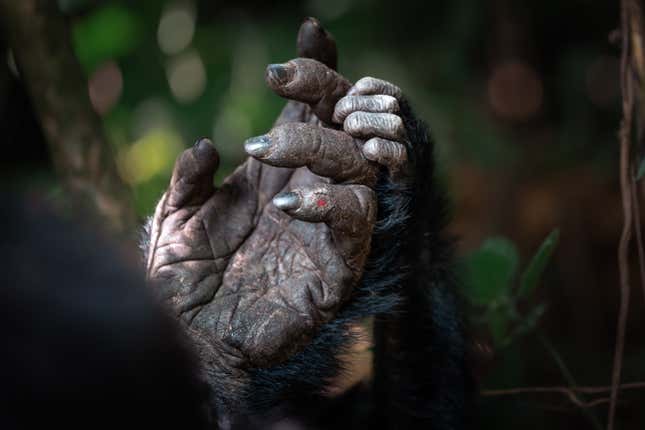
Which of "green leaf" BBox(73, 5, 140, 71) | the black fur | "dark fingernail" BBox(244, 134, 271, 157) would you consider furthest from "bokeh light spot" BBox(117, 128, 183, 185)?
"dark fingernail" BBox(244, 134, 271, 157)

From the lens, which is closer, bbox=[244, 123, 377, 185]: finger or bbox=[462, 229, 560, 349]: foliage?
bbox=[244, 123, 377, 185]: finger

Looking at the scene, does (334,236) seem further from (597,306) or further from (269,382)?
(597,306)

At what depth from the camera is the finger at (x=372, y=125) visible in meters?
1.72

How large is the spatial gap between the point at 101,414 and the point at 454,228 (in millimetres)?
4333

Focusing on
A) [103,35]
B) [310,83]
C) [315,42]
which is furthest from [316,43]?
[103,35]

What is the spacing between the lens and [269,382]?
189 centimetres

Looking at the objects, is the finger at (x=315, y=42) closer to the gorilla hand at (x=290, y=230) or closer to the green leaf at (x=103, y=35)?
the gorilla hand at (x=290, y=230)

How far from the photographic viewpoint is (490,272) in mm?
2479

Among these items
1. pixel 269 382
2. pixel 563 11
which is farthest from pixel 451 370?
pixel 563 11

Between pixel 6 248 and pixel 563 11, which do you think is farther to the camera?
pixel 563 11

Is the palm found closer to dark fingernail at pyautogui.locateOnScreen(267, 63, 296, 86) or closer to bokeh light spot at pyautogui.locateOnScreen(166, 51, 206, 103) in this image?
dark fingernail at pyautogui.locateOnScreen(267, 63, 296, 86)

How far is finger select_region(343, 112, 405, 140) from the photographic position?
1725 mm

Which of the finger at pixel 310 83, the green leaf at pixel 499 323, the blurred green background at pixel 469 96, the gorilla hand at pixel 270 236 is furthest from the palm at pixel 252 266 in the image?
the blurred green background at pixel 469 96

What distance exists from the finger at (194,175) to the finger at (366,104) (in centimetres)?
27
